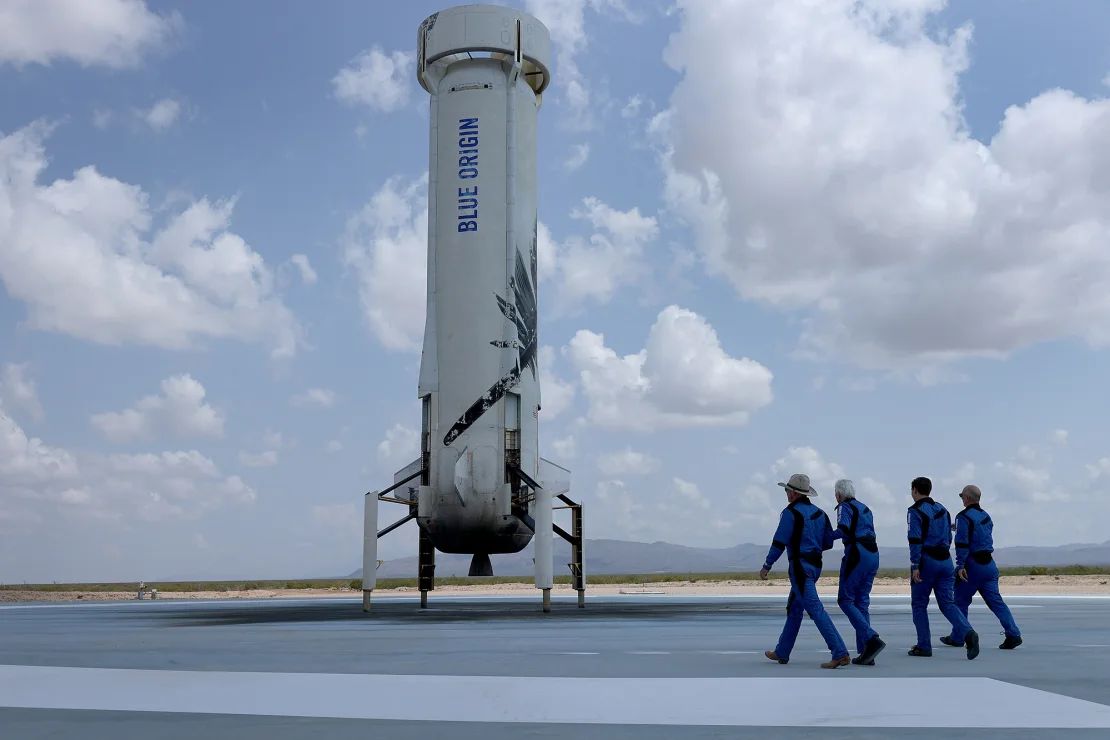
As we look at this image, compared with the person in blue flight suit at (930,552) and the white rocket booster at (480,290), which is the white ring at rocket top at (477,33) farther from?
the person in blue flight suit at (930,552)

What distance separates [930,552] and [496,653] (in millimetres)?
5349

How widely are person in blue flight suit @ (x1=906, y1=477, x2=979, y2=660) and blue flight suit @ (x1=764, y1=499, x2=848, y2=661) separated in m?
1.86

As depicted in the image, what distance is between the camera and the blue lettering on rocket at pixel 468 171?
25.0 m

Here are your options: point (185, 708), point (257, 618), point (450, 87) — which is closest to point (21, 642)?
point (257, 618)

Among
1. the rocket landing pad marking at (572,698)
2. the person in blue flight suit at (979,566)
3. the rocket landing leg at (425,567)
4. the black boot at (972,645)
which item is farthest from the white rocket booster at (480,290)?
the rocket landing pad marking at (572,698)

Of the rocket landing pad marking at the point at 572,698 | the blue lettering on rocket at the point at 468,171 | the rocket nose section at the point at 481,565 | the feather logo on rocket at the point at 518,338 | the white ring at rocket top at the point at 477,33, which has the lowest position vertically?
the rocket landing pad marking at the point at 572,698

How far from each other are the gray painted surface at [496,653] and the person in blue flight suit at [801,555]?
0.29m

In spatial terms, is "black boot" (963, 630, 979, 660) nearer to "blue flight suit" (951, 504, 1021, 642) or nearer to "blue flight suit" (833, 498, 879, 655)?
"blue flight suit" (833, 498, 879, 655)

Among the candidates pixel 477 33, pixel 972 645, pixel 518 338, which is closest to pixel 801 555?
pixel 972 645

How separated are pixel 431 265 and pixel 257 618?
9300 mm

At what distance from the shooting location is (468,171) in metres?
25.3

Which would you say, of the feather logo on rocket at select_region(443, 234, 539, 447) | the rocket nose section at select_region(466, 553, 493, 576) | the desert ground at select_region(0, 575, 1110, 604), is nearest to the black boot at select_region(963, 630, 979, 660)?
the feather logo on rocket at select_region(443, 234, 539, 447)

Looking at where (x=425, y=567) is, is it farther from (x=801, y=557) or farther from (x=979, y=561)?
(x=801, y=557)

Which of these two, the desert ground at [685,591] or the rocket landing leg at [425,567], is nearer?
the rocket landing leg at [425,567]
